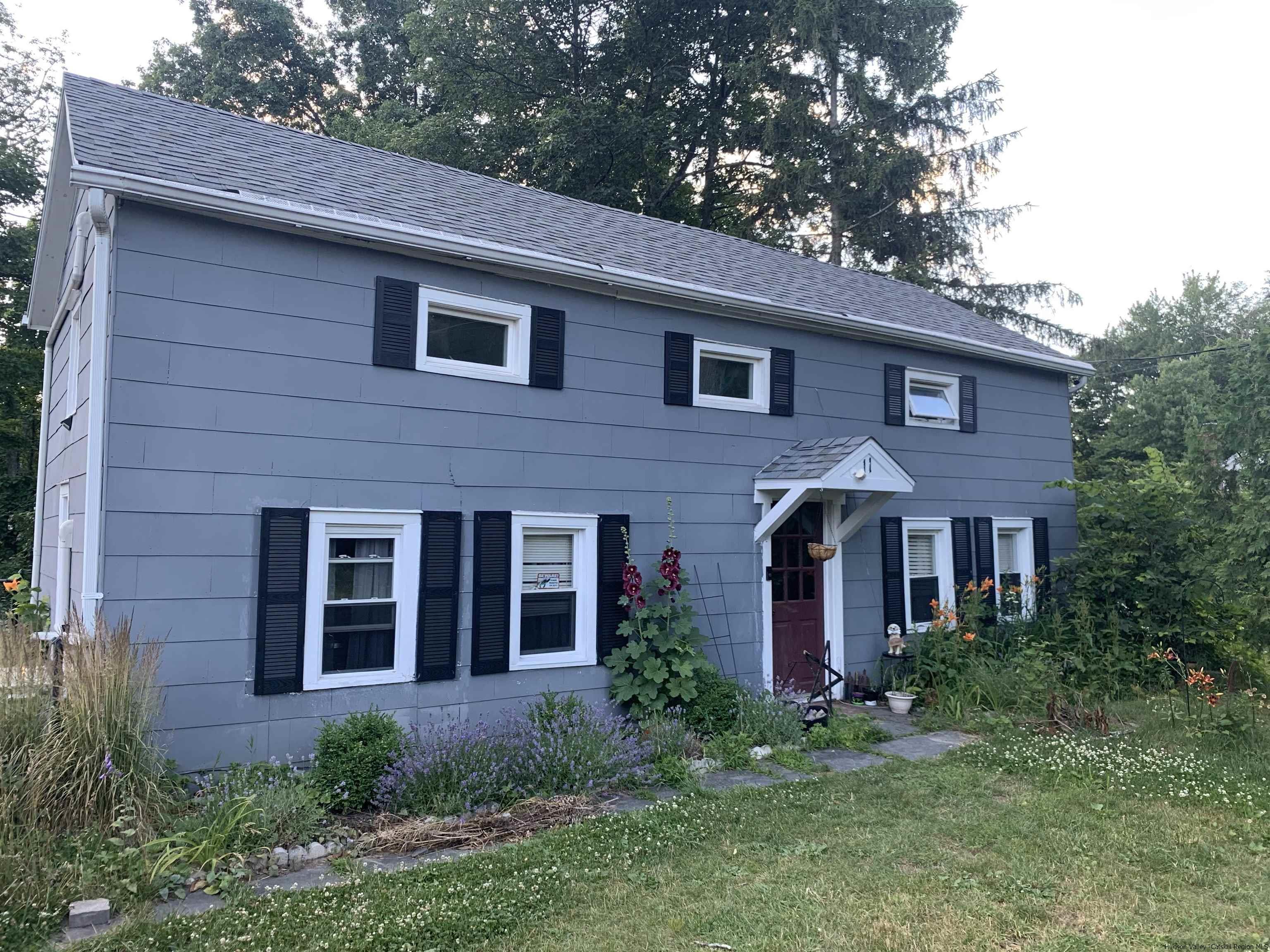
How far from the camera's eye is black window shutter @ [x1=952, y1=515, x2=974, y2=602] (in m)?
10.3

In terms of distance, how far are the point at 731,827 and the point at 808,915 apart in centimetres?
131

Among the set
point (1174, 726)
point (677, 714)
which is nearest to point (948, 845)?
point (677, 714)

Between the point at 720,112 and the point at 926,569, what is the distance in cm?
1479

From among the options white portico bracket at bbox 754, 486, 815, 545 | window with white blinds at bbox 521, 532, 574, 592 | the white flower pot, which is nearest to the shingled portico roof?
white portico bracket at bbox 754, 486, 815, 545

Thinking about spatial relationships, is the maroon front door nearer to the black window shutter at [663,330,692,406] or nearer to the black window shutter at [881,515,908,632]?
the black window shutter at [881,515,908,632]

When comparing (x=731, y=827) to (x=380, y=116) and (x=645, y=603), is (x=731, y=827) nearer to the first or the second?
(x=645, y=603)

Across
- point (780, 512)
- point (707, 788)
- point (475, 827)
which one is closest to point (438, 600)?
point (475, 827)

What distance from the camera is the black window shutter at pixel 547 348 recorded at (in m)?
7.28

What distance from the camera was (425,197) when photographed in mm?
7980

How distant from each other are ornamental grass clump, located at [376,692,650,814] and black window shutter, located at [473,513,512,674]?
519 millimetres

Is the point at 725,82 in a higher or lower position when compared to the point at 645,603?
higher

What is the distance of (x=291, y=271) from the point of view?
6199 mm

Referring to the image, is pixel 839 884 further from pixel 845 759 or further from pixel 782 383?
pixel 782 383

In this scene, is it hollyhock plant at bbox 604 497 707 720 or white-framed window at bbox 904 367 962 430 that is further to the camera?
white-framed window at bbox 904 367 962 430
